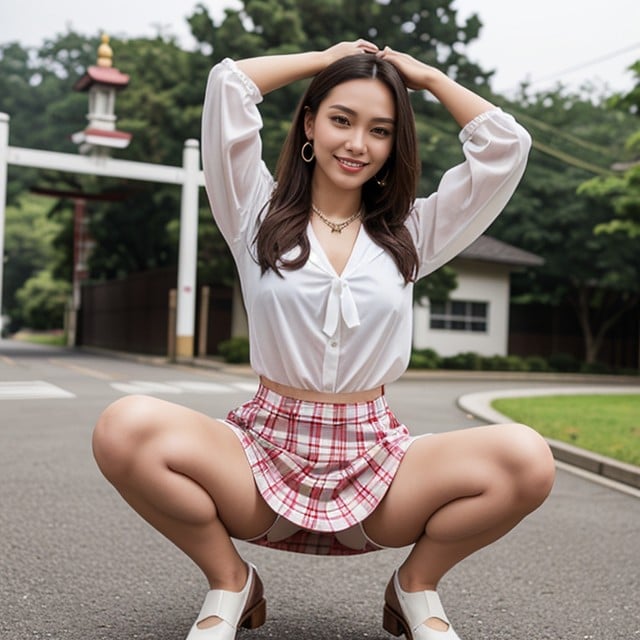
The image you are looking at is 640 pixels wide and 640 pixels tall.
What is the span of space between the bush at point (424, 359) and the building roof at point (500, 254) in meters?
3.03

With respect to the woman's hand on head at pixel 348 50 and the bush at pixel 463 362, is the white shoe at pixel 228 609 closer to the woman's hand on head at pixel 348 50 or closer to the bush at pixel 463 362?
the woman's hand on head at pixel 348 50

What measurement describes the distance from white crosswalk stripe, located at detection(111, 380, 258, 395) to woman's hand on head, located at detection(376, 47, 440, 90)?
33.1ft

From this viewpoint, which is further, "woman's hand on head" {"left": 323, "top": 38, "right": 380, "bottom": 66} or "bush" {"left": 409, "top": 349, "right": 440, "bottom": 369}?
"bush" {"left": 409, "top": 349, "right": 440, "bottom": 369}

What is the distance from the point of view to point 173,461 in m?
2.30

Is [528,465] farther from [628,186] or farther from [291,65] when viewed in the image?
[628,186]

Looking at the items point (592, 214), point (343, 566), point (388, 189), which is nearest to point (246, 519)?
point (388, 189)

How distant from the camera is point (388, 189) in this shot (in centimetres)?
268

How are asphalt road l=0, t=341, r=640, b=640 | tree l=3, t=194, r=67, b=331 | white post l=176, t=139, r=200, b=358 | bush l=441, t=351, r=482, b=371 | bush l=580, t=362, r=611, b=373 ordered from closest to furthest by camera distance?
1. asphalt road l=0, t=341, r=640, b=640
2. white post l=176, t=139, r=200, b=358
3. bush l=441, t=351, r=482, b=371
4. bush l=580, t=362, r=611, b=373
5. tree l=3, t=194, r=67, b=331

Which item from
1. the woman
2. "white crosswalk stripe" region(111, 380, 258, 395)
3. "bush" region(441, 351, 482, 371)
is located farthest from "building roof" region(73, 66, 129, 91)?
the woman

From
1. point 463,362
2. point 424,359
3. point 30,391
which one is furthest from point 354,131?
point 463,362

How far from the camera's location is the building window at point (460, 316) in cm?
2603

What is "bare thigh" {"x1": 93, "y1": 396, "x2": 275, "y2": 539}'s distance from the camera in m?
2.30

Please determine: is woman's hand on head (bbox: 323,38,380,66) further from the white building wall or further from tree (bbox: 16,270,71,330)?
tree (bbox: 16,270,71,330)

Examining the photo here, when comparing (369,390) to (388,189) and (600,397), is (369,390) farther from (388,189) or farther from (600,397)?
(600,397)
